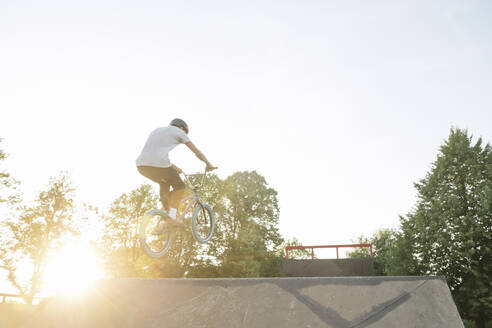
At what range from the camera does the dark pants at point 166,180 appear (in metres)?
6.20

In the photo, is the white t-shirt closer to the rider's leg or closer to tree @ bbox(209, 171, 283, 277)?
the rider's leg

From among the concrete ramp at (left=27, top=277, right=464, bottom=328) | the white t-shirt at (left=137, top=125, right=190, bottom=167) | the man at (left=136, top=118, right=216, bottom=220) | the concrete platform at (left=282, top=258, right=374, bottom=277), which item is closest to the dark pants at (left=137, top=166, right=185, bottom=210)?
the man at (left=136, top=118, right=216, bottom=220)

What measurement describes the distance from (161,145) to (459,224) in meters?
21.3

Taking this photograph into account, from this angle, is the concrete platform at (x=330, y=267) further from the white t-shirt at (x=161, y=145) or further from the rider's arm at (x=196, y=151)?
the white t-shirt at (x=161, y=145)

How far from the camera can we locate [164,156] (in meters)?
6.14

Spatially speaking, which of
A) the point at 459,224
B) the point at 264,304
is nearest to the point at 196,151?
the point at 264,304

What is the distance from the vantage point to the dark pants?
20.4ft

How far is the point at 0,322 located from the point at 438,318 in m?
16.9

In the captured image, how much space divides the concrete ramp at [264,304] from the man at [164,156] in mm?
1768

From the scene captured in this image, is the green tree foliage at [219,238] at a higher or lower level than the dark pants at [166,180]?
higher

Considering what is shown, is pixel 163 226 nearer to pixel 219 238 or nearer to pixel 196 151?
pixel 196 151

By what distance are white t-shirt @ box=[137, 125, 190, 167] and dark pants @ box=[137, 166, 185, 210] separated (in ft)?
0.40

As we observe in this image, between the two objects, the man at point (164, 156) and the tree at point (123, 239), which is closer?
the man at point (164, 156)

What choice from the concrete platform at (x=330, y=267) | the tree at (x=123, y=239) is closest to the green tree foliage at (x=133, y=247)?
the tree at (x=123, y=239)
